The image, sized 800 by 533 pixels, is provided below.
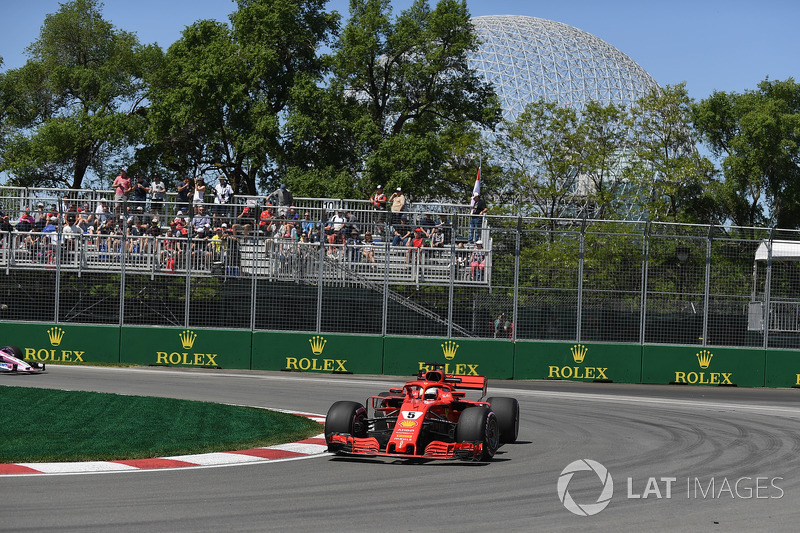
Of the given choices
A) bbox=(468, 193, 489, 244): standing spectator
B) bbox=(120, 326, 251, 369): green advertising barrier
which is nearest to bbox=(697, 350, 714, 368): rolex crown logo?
bbox=(468, 193, 489, 244): standing spectator

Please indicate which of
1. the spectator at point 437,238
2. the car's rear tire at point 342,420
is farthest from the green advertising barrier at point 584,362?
the car's rear tire at point 342,420

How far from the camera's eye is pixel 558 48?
80.5 metres

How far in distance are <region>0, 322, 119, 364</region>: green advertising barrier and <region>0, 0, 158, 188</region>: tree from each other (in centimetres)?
2068

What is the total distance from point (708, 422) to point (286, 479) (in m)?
8.71

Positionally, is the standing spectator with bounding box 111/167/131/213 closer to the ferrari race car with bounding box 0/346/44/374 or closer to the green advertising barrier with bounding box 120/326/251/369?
the green advertising barrier with bounding box 120/326/251/369

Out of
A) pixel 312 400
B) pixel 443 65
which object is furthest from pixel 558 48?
pixel 312 400

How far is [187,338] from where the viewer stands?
24.6 metres

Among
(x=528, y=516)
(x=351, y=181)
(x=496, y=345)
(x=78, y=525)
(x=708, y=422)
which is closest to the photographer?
(x=78, y=525)

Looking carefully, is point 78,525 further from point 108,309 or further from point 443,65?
point 443,65

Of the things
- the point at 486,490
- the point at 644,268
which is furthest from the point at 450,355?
the point at 486,490

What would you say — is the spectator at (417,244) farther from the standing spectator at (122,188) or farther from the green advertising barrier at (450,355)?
the standing spectator at (122,188)

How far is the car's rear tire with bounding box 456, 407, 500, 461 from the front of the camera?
10.6 meters

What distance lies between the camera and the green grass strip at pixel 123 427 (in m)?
10.8

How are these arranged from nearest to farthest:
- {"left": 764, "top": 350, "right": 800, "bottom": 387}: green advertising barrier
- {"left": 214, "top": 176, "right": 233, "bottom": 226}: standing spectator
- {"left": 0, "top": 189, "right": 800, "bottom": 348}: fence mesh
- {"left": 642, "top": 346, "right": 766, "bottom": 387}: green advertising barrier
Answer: {"left": 0, "top": 189, "right": 800, "bottom": 348}: fence mesh < {"left": 642, "top": 346, "right": 766, "bottom": 387}: green advertising barrier < {"left": 764, "top": 350, "right": 800, "bottom": 387}: green advertising barrier < {"left": 214, "top": 176, "right": 233, "bottom": 226}: standing spectator
